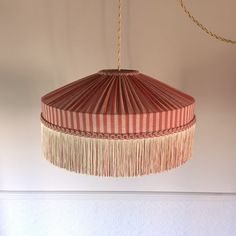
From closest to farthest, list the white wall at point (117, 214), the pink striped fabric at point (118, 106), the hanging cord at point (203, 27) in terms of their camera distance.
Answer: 1. the pink striped fabric at point (118, 106)
2. the hanging cord at point (203, 27)
3. the white wall at point (117, 214)

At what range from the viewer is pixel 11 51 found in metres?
1.25

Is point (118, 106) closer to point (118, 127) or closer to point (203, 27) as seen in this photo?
point (118, 127)

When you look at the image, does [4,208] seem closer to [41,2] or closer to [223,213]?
[41,2]

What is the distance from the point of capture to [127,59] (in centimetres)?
124

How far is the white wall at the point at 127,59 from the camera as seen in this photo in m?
1.20

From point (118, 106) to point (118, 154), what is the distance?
104 millimetres

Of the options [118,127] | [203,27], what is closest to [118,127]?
[118,127]

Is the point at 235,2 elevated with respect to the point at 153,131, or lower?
elevated

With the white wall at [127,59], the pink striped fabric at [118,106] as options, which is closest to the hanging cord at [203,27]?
the white wall at [127,59]

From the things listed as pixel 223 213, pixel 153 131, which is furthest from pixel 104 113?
pixel 223 213

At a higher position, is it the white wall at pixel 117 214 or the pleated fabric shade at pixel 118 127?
the pleated fabric shade at pixel 118 127

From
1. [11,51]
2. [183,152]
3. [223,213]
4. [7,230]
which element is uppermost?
[11,51]

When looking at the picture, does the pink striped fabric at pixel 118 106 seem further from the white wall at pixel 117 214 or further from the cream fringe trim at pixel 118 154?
the white wall at pixel 117 214

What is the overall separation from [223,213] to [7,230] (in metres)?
1.16
